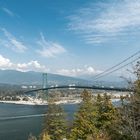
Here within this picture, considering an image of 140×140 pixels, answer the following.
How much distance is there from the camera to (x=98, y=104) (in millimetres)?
17062

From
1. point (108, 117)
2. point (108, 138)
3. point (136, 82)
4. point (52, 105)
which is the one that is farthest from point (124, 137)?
point (52, 105)

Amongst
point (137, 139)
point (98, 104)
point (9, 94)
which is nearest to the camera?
point (137, 139)

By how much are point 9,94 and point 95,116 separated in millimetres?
94477

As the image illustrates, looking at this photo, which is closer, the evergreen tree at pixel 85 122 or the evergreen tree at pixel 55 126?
the evergreen tree at pixel 85 122

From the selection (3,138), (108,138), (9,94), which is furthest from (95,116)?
(9,94)

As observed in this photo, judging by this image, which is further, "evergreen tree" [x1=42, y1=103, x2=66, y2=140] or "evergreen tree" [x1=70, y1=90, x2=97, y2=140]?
"evergreen tree" [x1=42, y1=103, x2=66, y2=140]

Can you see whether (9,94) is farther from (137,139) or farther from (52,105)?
(137,139)

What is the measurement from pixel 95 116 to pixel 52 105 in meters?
3.13

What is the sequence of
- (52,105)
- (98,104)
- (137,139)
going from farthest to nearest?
(52,105), (98,104), (137,139)

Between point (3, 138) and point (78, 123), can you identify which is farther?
point (3, 138)

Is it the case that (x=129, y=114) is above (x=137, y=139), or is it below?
above

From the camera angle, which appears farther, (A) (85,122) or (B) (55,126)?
(B) (55,126)

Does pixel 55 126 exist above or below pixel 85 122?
below

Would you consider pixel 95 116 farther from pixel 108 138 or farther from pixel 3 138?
pixel 3 138
